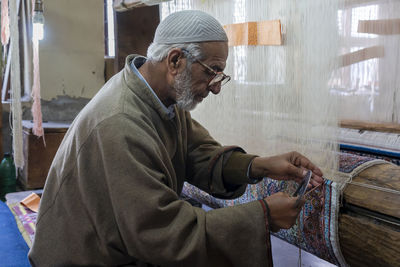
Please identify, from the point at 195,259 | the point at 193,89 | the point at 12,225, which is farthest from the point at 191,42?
the point at 12,225

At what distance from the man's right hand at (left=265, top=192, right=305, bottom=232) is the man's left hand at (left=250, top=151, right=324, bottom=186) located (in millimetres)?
258

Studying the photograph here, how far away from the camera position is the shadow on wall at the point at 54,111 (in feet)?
13.9

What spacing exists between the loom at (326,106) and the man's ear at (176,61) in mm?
451

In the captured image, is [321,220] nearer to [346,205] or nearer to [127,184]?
[346,205]

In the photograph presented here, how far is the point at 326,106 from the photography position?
141cm

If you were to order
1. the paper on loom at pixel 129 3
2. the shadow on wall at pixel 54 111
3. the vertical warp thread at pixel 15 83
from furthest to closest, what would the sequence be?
the shadow on wall at pixel 54 111 → the vertical warp thread at pixel 15 83 → the paper on loom at pixel 129 3

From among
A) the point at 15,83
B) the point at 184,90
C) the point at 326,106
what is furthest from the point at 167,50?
the point at 15,83

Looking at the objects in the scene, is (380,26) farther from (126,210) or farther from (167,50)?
(126,210)

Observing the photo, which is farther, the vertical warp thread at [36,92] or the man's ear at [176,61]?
the vertical warp thread at [36,92]

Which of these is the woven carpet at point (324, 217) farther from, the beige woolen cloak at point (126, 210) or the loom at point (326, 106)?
the beige woolen cloak at point (126, 210)

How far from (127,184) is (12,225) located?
1.54m

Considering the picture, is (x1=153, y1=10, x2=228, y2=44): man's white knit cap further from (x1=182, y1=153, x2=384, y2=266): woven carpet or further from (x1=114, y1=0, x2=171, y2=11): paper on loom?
(x1=114, y1=0, x2=171, y2=11): paper on loom

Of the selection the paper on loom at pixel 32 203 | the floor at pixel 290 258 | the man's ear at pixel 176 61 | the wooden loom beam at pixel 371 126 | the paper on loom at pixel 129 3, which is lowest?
the floor at pixel 290 258

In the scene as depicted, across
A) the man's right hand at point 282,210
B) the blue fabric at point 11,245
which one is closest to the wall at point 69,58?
the blue fabric at point 11,245
